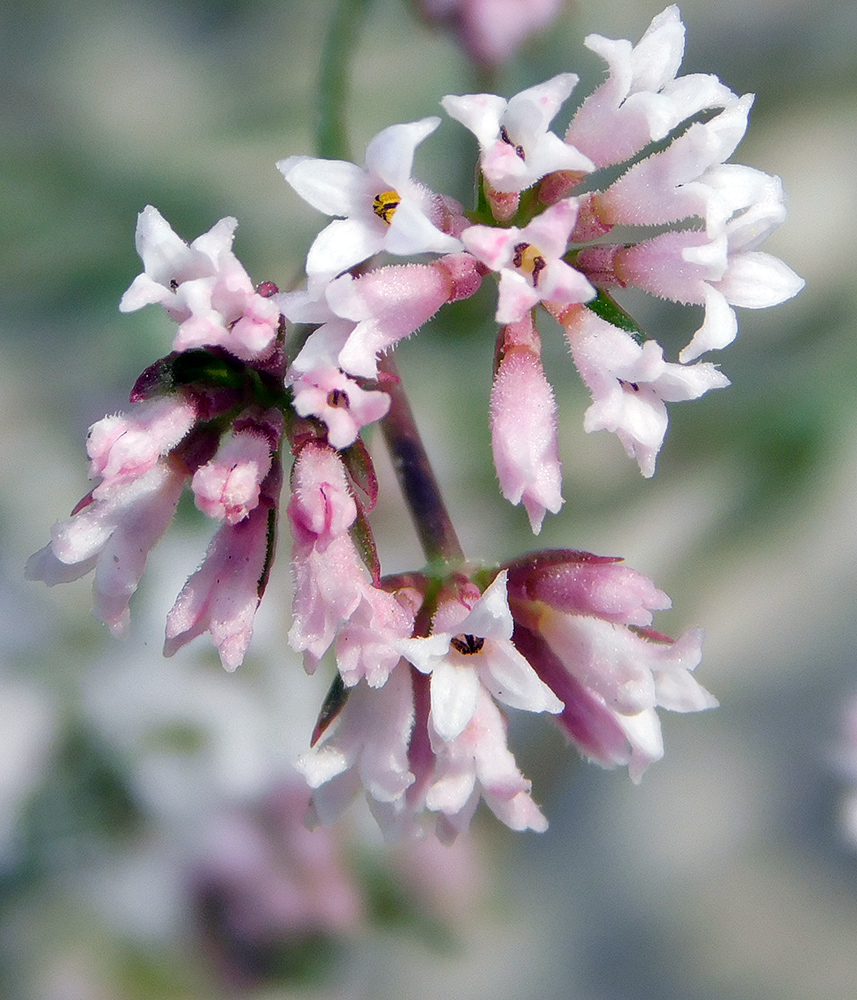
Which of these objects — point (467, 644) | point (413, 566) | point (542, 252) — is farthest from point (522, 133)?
point (413, 566)

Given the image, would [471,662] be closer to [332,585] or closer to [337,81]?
[332,585]

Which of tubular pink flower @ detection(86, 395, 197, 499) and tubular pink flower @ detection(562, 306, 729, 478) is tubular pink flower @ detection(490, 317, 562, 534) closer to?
tubular pink flower @ detection(562, 306, 729, 478)

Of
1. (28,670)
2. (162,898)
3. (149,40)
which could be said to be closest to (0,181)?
(149,40)

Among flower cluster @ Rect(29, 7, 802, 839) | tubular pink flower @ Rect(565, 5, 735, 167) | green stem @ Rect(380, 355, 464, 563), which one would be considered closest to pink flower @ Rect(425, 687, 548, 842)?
flower cluster @ Rect(29, 7, 802, 839)

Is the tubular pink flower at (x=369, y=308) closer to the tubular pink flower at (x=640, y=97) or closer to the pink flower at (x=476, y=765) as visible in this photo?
the tubular pink flower at (x=640, y=97)

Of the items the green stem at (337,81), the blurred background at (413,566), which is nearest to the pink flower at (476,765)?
the green stem at (337,81)

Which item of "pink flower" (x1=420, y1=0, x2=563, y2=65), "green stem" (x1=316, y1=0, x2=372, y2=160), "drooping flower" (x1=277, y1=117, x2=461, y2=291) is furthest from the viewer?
"pink flower" (x1=420, y1=0, x2=563, y2=65)
